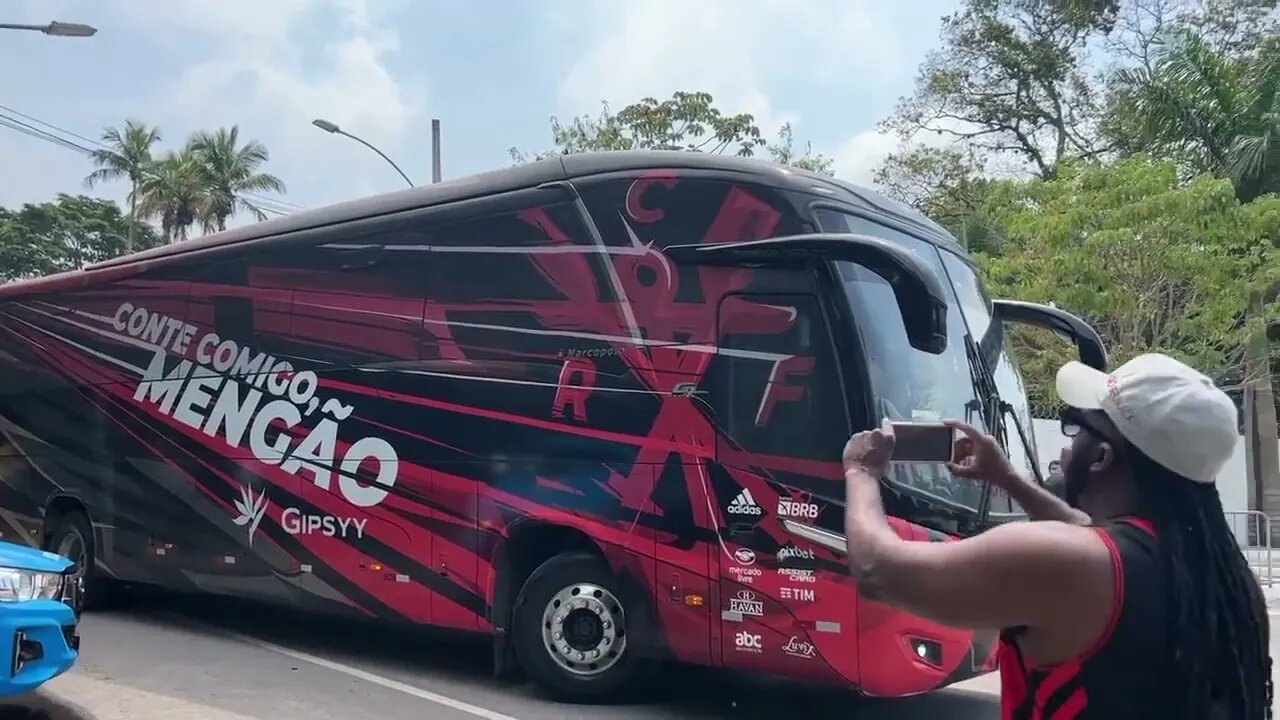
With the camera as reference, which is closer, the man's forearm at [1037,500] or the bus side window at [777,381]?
the man's forearm at [1037,500]

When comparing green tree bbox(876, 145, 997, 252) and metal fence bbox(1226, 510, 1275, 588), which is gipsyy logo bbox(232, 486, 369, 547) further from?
green tree bbox(876, 145, 997, 252)

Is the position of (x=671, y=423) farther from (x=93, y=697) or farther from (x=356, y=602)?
(x=93, y=697)

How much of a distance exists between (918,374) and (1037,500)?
167 inches

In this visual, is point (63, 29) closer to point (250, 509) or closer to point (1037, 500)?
point (250, 509)

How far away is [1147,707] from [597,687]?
5858mm

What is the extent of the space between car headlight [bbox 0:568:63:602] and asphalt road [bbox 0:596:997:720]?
3.80 feet

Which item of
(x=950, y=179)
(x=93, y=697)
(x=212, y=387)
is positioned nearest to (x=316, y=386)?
(x=212, y=387)

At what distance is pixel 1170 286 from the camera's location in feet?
56.1

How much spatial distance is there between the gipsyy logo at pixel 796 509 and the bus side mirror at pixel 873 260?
1121 millimetres

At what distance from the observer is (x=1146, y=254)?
1633 centimetres

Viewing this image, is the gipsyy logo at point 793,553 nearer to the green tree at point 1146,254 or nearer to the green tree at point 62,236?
the green tree at point 1146,254

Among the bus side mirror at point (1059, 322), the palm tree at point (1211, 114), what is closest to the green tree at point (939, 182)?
the palm tree at point (1211, 114)

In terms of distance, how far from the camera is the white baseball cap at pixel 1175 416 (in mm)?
2088

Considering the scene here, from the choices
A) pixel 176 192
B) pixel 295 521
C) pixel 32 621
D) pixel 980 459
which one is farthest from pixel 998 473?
pixel 176 192
